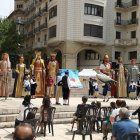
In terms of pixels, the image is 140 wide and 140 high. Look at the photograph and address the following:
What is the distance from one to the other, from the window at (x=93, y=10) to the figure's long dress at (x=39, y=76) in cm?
1632

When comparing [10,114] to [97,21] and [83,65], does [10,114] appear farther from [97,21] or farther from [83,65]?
[83,65]

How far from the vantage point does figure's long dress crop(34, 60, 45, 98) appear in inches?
554

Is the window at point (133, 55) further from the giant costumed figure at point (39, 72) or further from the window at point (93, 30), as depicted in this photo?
the giant costumed figure at point (39, 72)

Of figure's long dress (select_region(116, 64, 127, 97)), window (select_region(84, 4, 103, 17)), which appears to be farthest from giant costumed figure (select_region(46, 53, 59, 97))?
window (select_region(84, 4, 103, 17))

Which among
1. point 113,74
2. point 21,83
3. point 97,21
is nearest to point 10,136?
point 21,83

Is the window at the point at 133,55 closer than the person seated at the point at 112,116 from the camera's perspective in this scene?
No

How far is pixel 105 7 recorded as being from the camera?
2980 cm

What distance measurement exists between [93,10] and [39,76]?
17.3m

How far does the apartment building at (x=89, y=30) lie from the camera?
1104 inches

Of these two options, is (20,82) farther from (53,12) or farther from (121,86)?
(53,12)

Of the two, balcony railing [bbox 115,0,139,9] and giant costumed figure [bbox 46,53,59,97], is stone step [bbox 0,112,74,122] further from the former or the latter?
balcony railing [bbox 115,0,139,9]

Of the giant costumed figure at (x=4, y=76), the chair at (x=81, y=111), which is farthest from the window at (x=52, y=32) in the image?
the chair at (x=81, y=111)

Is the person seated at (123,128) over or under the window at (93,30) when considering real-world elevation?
under

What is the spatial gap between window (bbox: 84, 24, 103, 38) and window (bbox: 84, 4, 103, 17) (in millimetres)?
1622
